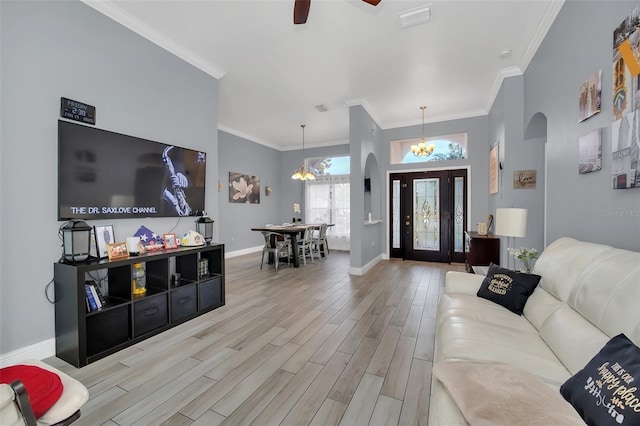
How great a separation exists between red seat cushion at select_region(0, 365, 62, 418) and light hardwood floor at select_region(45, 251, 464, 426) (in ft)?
2.24

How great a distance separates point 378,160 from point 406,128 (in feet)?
3.22

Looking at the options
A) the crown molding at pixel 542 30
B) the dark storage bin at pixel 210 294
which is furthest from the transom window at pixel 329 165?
the dark storage bin at pixel 210 294

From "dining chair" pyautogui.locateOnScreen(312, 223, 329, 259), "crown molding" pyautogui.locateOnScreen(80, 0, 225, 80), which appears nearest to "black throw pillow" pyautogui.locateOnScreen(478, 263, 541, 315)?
"crown molding" pyautogui.locateOnScreen(80, 0, 225, 80)

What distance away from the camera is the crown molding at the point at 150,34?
8.38 ft

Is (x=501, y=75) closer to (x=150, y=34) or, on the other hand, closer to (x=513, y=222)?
(x=513, y=222)

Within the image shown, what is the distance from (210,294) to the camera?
10.6 feet

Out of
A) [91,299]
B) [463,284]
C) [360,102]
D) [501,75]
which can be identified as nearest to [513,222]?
[463,284]

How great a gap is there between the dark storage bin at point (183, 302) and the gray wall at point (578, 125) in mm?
3692

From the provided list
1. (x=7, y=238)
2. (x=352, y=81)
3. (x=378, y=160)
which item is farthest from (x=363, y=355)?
(x=378, y=160)

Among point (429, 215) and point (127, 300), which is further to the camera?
point (429, 215)

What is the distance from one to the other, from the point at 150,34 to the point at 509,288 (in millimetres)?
4350

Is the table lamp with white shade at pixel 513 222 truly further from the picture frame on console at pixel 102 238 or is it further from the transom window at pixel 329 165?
the transom window at pixel 329 165

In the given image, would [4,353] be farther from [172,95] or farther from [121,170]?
[172,95]

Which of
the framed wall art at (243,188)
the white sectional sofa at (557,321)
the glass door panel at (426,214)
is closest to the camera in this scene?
the white sectional sofa at (557,321)
